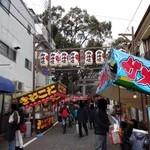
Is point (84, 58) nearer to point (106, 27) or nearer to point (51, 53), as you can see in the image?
point (51, 53)

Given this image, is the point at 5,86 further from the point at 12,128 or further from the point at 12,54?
the point at 12,54

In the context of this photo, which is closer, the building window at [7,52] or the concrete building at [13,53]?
the concrete building at [13,53]

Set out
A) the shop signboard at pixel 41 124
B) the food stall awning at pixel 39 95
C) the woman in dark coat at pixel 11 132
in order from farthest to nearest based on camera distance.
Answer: the shop signboard at pixel 41 124 < the food stall awning at pixel 39 95 < the woman in dark coat at pixel 11 132

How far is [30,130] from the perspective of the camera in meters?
16.5

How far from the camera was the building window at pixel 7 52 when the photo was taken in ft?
57.6

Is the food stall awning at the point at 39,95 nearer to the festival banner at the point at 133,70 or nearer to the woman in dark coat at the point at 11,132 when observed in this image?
the woman in dark coat at the point at 11,132

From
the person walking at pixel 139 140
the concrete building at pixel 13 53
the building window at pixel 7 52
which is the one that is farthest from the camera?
the building window at pixel 7 52

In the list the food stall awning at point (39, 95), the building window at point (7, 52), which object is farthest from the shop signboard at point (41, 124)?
the building window at point (7, 52)

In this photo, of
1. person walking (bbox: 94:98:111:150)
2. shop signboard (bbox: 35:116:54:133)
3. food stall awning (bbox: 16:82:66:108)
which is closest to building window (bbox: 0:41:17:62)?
food stall awning (bbox: 16:82:66:108)

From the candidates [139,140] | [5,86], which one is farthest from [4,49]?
[139,140]

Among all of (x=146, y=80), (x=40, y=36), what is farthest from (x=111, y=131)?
(x=40, y=36)

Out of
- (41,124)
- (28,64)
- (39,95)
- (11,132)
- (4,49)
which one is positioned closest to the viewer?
(11,132)

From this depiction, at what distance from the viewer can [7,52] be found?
18500mm

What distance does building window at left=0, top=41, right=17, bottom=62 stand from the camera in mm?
17547
